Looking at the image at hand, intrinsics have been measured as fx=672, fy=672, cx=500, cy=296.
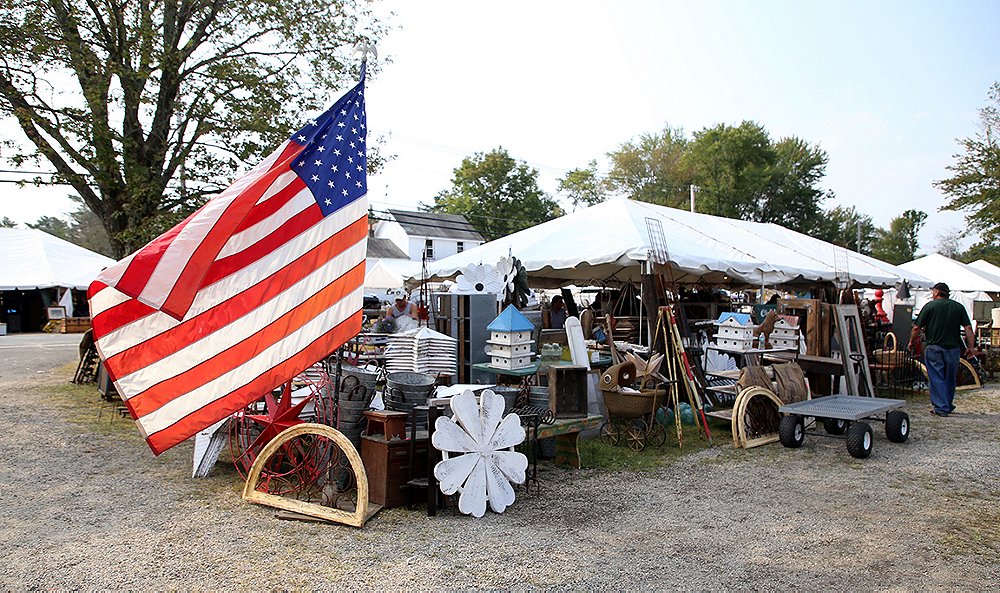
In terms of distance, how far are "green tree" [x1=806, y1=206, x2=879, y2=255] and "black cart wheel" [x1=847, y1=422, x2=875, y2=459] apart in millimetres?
33811

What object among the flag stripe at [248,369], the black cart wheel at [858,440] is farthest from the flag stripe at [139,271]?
the black cart wheel at [858,440]

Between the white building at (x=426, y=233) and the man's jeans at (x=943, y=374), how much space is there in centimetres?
3217

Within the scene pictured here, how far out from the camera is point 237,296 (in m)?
5.21

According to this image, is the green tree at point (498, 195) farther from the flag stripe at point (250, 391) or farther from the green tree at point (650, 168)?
the flag stripe at point (250, 391)

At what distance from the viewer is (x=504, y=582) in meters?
3.77

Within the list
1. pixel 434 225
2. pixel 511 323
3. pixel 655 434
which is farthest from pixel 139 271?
pixel 434 225

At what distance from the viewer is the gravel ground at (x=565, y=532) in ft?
12.6

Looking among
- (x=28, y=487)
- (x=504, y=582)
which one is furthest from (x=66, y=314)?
(x=504, y=582)

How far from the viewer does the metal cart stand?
666cm

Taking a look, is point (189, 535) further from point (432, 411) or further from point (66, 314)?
point (66, 314)

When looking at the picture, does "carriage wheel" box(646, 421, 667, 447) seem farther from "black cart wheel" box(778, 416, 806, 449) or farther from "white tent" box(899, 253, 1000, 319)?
"white tent" box(899, 253, 1000, 319)

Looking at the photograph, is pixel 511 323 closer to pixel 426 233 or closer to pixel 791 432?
pixel 791 432

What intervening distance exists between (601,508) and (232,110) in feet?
32.4

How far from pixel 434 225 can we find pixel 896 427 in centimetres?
3688
